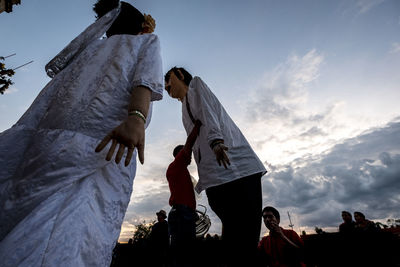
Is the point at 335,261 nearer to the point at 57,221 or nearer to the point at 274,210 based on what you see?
the point at 274,210

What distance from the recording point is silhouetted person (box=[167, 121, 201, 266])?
225 cm

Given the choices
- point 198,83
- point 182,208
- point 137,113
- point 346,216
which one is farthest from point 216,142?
point 346,216

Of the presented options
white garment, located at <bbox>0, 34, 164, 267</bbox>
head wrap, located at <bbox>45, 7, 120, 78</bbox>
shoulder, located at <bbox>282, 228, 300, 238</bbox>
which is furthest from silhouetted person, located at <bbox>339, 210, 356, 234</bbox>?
head wrap, located at <bbox>45, 7, 120, 78</bbox>

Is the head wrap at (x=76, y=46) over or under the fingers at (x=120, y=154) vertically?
over

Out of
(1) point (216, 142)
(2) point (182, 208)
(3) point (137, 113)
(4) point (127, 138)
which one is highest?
(1) point (216, 142)

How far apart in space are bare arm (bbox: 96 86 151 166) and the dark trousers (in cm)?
106

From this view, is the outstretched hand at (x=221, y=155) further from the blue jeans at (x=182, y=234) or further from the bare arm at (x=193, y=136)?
the blue jeans at (x=182, y=234)

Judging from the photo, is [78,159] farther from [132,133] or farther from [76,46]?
[76,46]

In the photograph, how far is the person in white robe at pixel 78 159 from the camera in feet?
2.03

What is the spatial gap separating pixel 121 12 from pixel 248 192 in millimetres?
1684

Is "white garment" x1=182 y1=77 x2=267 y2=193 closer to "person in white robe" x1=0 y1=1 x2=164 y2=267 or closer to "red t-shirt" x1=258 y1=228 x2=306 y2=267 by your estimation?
"person in white robe" x1=0 y1=1 x2=164 y2=267

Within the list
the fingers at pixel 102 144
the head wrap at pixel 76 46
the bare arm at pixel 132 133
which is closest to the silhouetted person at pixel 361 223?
the bare arm at pixel 132 133

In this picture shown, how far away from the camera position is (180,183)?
277cm

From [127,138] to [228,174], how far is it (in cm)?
113
